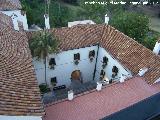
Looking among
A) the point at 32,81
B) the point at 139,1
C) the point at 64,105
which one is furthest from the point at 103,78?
the point at 139,1

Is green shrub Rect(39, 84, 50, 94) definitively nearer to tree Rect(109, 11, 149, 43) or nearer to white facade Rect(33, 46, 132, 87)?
white facade Rect(33, 46, 132, 87)

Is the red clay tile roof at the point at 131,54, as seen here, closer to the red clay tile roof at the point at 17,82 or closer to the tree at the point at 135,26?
the tree at the point at 135,26

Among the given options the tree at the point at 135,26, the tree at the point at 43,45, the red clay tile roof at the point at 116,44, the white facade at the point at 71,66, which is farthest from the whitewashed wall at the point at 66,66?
the tree at the point at 135,26

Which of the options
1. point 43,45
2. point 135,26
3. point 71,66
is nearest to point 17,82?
point 43,45

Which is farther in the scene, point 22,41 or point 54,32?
point 54,32

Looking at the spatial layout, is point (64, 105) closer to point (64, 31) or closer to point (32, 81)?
point (32, 81)

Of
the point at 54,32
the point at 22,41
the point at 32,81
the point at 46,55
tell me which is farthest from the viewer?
the point at 54,32
